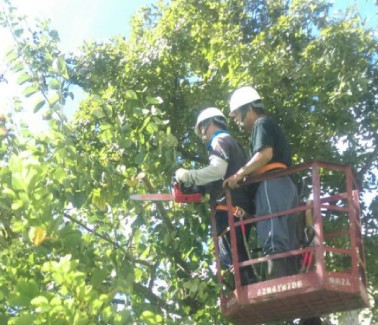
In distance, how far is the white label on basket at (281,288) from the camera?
439cm

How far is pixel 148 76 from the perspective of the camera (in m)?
7.34

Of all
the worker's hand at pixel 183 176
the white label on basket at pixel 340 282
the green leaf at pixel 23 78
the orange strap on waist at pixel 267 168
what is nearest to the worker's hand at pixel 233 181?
the orange strap on waist at pixel 267 168

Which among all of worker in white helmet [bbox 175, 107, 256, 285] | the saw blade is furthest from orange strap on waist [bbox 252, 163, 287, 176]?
the saw blade

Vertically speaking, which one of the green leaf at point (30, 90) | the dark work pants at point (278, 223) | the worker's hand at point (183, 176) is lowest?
the dark work pants at point (278, 223)

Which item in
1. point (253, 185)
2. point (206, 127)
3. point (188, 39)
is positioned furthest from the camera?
point (188, 39)

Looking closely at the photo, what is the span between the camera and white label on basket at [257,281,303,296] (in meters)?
4.39

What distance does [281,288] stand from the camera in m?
4.44

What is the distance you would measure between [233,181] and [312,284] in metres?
0.94

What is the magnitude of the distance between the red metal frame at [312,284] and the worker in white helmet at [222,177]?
0.19 m

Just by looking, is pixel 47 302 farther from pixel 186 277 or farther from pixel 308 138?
pixel 308 138

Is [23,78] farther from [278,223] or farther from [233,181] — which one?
[278,223]

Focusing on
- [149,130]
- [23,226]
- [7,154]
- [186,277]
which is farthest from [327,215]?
[23,226]

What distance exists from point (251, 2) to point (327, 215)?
8.73 feet

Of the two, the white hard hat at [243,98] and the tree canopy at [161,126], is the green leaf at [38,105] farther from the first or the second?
the white hard hat at [243,98]
